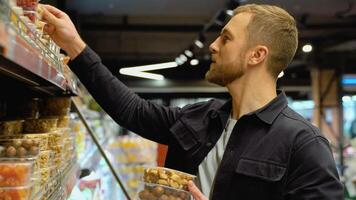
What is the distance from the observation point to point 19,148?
147 cm

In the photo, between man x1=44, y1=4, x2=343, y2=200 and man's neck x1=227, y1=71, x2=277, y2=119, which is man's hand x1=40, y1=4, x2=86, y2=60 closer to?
man x1=44, y1=4, x2=343, y2=200

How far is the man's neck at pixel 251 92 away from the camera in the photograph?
1.95 meters

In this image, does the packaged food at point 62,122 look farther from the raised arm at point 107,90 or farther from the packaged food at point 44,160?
the packaged food at point 44,160

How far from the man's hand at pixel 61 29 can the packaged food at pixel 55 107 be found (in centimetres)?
56

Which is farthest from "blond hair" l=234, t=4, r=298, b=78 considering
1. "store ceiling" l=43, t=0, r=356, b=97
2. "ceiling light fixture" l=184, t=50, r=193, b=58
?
"ceiling light fixture" l=184, t=50, r=193, b=58

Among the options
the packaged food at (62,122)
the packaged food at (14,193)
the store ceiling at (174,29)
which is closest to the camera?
the packaged food at (14,193)

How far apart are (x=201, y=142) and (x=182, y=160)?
12 centimetres

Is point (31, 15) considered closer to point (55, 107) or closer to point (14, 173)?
point (14, 173)

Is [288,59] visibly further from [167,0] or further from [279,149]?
[167,0]

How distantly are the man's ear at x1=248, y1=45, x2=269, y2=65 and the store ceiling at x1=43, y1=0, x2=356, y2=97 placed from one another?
2369 mm

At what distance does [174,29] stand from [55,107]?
31.2ft

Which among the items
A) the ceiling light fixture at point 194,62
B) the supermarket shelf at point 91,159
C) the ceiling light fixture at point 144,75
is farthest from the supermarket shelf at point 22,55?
the ceiling light fixture at point 144,75

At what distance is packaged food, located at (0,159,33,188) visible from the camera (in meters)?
1.24

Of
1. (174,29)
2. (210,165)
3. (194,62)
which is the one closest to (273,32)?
(210,165)
